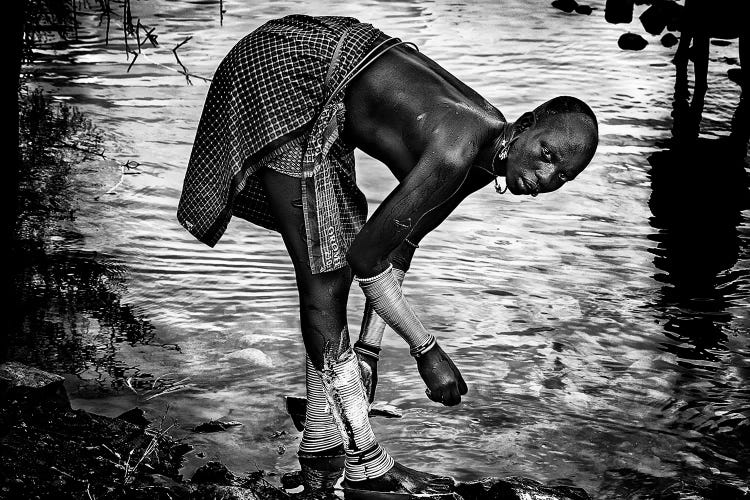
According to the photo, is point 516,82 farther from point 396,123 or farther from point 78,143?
point 396,123

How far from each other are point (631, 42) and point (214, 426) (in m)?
7.12

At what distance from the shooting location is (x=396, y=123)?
3.34 metres

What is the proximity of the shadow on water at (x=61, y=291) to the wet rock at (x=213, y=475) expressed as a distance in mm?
898

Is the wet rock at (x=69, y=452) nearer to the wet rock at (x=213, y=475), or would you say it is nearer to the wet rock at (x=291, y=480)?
the wet rock at (x=213, y=475)

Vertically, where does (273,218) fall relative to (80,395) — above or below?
above

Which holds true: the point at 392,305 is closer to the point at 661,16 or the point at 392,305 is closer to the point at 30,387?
the point at 30,387

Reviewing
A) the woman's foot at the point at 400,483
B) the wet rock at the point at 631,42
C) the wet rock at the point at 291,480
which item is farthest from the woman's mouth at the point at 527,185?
the wet rock at the point at 631,42

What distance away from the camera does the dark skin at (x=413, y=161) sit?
319cm

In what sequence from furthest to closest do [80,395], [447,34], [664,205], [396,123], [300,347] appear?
[447,34], [664,205], [300,347], [80,395], [396,123]

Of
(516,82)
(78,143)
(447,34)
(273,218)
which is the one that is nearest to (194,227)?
(273,218)

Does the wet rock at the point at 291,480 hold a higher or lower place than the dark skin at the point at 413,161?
lower

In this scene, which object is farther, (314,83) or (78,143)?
(78,143)

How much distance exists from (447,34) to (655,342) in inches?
266

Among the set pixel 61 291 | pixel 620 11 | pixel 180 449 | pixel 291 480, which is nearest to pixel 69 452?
pixel 180 449
